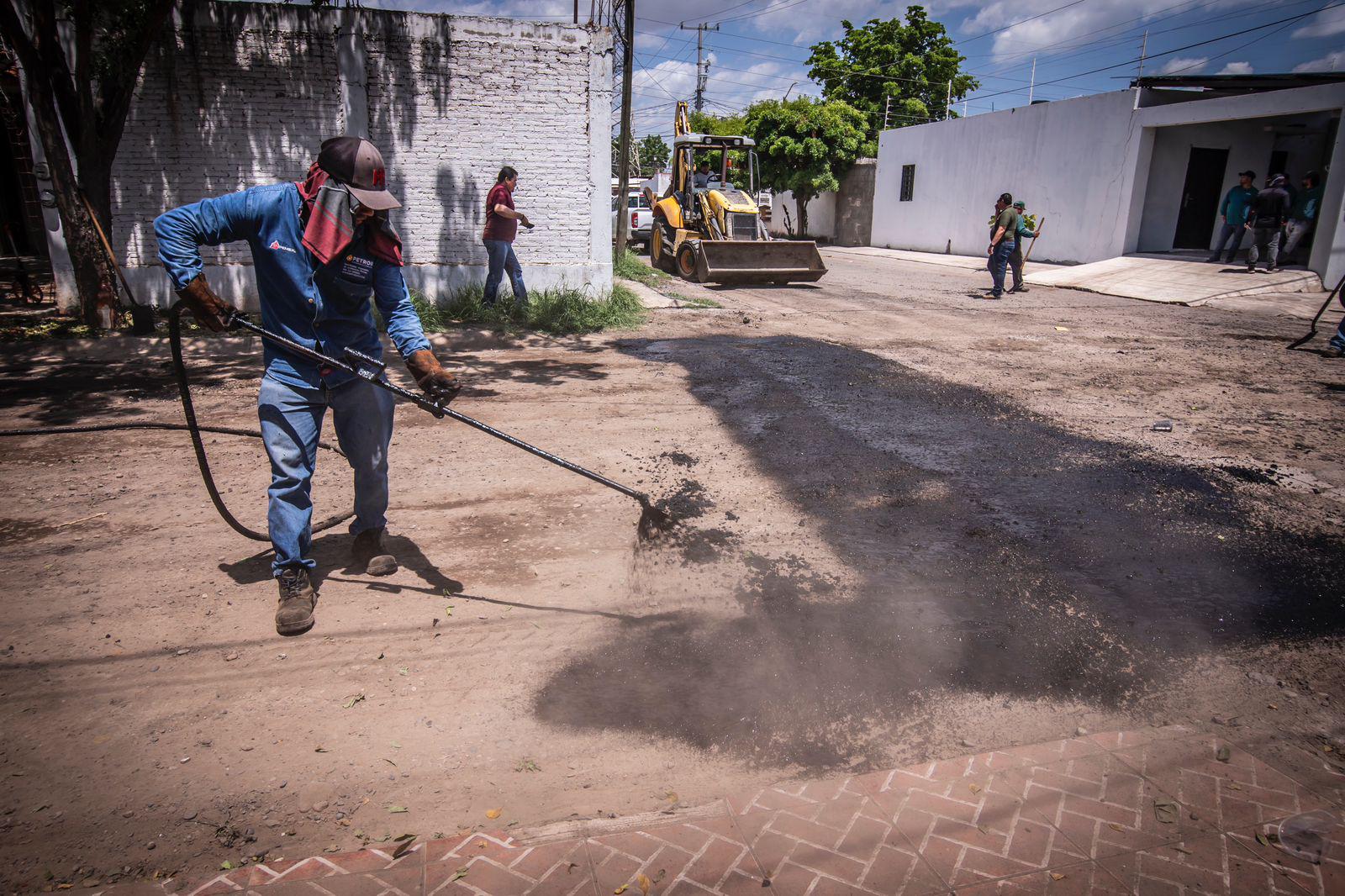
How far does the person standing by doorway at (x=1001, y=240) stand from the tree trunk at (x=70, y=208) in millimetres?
13045

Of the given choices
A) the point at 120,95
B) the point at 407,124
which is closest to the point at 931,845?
the point at 407,124

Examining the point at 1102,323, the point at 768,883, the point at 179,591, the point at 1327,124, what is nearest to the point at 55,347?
the point at 179,591

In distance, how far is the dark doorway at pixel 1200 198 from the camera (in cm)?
1958

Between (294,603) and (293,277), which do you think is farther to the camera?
(294,603)

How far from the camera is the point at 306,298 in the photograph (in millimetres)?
3334

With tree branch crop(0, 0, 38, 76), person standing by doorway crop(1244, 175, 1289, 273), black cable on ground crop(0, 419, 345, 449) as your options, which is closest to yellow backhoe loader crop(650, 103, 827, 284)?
person standing by doorway crop(1244, 175, 1289, 273)

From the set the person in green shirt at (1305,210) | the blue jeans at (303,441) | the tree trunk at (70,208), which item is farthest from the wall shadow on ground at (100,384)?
the person in green shirt at (1305,210)

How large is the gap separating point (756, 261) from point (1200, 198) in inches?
514

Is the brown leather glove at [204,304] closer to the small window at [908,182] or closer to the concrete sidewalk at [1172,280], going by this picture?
the concrete sidewalk at [1172,280]

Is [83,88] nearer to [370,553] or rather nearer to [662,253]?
[370,553]

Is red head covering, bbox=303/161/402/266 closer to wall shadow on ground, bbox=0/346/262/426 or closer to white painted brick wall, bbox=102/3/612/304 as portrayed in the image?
wall shadow on ground, bbox=0/346/262/426

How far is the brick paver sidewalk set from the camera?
7.34 feet

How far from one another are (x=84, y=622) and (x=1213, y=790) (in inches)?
174

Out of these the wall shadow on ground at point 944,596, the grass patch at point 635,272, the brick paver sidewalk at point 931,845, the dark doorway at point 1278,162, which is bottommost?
the brick paver sidewalk at point 931,845
